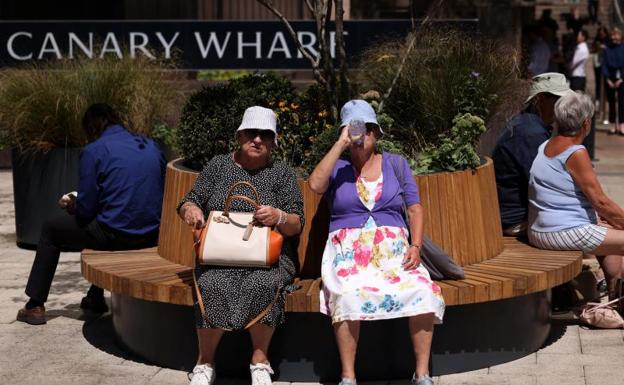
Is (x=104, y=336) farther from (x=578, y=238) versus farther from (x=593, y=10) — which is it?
(x=593, y=10)

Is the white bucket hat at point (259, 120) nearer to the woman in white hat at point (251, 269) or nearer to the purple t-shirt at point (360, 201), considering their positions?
the woman in white hat at point (251, 269)

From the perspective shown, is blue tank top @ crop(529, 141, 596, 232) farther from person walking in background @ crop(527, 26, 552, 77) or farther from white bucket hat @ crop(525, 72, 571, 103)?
person walking in background @ crop(527, 26, 552, 77)

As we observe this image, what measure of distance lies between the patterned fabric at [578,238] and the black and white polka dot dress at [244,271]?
4.95ft

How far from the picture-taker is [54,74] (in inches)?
396

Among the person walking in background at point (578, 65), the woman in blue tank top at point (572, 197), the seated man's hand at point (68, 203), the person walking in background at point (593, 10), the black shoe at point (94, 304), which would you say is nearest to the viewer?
the woman in blue tank top at point (572, 197)

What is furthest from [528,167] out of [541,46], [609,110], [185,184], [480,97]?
[609,110]

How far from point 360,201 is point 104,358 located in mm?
1650

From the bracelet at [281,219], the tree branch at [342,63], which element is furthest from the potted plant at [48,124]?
the bracelet at [281,219]

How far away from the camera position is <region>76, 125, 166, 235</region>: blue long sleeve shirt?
709 centimetres

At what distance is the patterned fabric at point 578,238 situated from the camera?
689 cm

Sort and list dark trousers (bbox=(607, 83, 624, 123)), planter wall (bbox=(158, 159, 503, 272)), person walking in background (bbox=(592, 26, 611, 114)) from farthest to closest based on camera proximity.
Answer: person walking in background (bbox=(592, 26, 611, 114)), dark trousers (bbox=(607, 83, 624, 123)), planter wall (bbox=(158, 159, 503, 272))

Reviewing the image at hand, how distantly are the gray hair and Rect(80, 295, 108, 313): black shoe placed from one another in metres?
2.86

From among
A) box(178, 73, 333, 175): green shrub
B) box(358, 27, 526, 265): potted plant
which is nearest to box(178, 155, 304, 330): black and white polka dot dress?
A: box(178, 73, 333, 175): green shrub

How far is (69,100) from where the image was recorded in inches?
378
